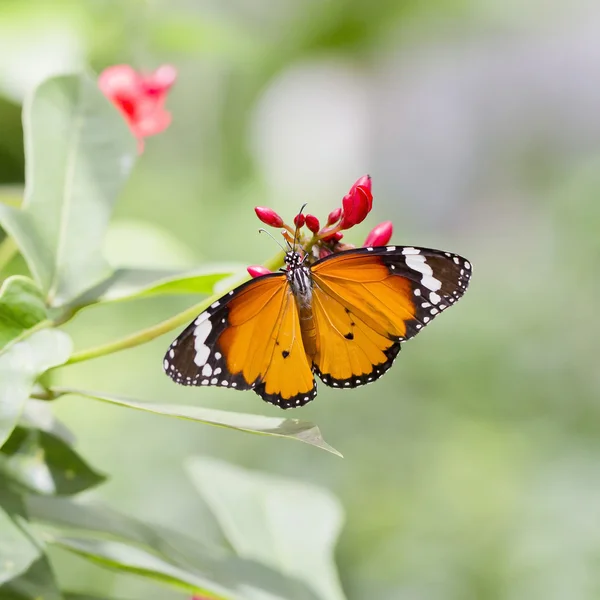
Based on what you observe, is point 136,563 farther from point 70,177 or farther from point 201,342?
point 70,177

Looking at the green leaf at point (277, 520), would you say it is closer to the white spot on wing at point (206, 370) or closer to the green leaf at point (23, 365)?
the white spot on wing at point (206, 370)

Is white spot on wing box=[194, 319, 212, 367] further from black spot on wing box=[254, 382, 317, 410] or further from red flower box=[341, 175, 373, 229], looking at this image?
red flower box=[341, 175, 373, 229]

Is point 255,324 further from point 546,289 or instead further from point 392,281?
point 546,289

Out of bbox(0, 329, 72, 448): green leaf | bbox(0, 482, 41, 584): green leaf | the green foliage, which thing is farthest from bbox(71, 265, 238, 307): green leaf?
bbox(0, 482, 41, 584): green leaf

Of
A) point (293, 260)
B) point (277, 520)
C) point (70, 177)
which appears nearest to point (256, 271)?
point (293, 260)

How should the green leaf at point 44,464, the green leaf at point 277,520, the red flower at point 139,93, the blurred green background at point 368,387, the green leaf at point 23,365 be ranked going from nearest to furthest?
the green leaf at point 23,365, the green leaf at point 44,464, the green leaf at point 277,520, the red flower at point 139,93, the blurred green background at point 368,387

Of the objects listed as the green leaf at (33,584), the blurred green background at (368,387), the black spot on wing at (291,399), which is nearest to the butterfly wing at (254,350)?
the black spot on wing at (291,399)
